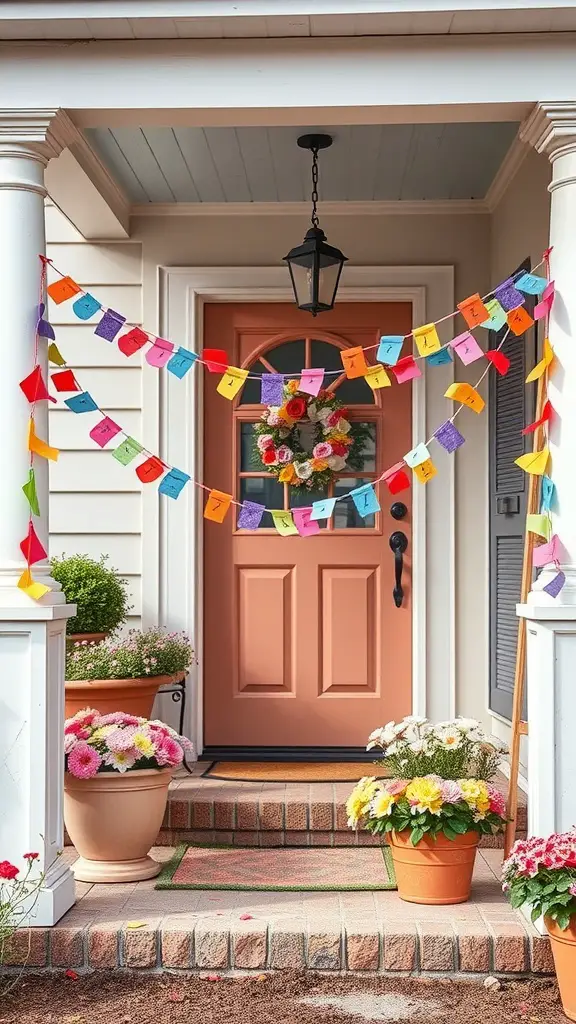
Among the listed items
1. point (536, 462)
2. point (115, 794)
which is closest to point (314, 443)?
point (536, 462)

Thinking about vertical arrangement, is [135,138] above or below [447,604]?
above

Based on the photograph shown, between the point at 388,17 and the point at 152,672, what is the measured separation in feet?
7.72

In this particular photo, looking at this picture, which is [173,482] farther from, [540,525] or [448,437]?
[540,525]

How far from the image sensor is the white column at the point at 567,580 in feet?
10.0

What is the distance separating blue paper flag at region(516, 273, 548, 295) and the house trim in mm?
1596

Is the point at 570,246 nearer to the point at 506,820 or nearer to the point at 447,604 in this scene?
the point at 506,820

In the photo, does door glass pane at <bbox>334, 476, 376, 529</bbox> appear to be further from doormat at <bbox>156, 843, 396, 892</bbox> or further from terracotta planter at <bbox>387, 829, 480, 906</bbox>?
terracotta planter at <bbox>387, 829, 480, 906</bbox>

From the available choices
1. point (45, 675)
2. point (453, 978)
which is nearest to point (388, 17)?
point (45, 675)

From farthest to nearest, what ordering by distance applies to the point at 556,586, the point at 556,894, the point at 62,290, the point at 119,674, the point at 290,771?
1. the point at 290,771
2. the point at 119,674
3. the point at 62,290
4. the point at 556,586
5. the point at 556,894

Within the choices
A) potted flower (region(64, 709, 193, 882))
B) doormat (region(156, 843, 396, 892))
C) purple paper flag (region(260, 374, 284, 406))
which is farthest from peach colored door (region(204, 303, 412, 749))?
purple paper flag (region(260, 374, 284, 406))

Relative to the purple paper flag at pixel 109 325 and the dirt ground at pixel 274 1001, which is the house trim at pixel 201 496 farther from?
the dirt ground at pixel 274 1001

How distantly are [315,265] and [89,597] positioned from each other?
4.93 feet

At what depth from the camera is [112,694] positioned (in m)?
4.12

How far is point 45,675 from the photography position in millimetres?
3139
